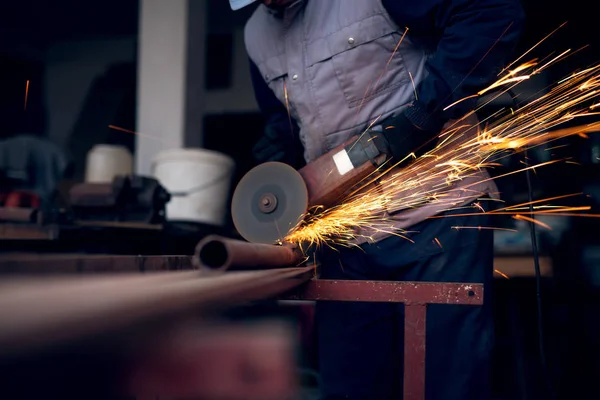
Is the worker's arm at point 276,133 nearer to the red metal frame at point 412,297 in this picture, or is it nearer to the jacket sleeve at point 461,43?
the jacket sleeve at point 461,43

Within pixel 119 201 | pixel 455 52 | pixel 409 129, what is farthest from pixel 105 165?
pixel 455 52

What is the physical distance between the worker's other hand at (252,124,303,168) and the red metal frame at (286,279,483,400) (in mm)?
762

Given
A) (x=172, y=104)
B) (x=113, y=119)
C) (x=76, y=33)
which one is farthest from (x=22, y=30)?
(x=172, y=104)

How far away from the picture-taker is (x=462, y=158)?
164cm

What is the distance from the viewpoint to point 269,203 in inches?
58.4

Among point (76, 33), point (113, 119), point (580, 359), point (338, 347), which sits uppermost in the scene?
point (76, 33)

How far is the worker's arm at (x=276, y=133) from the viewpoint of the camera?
196 centimetres

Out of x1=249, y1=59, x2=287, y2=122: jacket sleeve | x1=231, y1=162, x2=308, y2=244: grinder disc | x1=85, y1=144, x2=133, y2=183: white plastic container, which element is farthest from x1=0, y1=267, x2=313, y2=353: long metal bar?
x1=85, y1=144, x2=133, y2=183: white plastic container

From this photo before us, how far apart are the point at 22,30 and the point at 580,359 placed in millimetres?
5315

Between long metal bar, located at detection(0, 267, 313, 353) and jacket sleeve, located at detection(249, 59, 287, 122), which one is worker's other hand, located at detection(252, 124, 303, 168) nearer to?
jacket sleeve, located at detection(249, 59, 287, 122)

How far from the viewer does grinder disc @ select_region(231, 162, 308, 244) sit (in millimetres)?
1464

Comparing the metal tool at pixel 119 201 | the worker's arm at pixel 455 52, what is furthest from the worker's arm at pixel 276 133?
the metal tool at pixel 119 201

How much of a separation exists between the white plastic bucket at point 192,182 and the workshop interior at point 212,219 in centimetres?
1

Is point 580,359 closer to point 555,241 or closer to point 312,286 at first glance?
point 555,241
